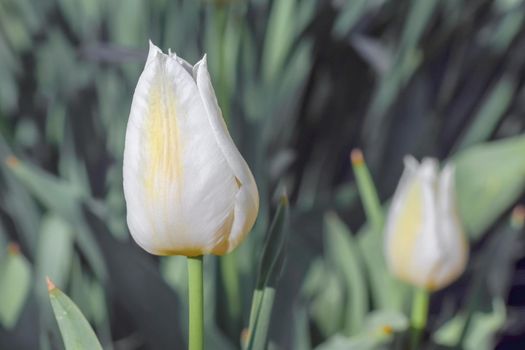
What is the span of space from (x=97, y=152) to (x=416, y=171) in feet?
1.91

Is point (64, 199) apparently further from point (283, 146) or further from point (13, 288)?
point (283, 146)

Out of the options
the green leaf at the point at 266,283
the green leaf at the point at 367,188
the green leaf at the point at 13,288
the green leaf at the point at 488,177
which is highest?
the green leaf at the point at 488,177

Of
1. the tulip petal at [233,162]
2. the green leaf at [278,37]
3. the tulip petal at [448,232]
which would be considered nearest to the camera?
the tulip petal at [233,162]

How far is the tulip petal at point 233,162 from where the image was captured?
0.52 meters

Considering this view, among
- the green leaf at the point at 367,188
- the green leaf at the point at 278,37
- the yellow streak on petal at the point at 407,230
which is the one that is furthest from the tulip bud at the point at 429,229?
the green leaf at the point at 278,37

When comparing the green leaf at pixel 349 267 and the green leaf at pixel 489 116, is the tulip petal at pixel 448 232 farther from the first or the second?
the green leaf at pixel 489 116

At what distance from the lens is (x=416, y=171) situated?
83 centimetres

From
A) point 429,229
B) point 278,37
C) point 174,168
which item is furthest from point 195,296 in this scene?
point 278,37

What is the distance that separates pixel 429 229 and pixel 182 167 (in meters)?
0.34

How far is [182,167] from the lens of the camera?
54 centimetres

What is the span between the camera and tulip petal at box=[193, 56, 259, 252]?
1.71 ft

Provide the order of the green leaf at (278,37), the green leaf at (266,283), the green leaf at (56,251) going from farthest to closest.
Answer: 1. the green leaf at (278,37)
2. the green leaf at (56,251)
3. the green leaf at (266,283)

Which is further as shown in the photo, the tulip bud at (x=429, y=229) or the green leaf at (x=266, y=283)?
the tulip bud at (x=429, y=229)

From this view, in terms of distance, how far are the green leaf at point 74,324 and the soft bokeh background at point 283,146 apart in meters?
0.31
